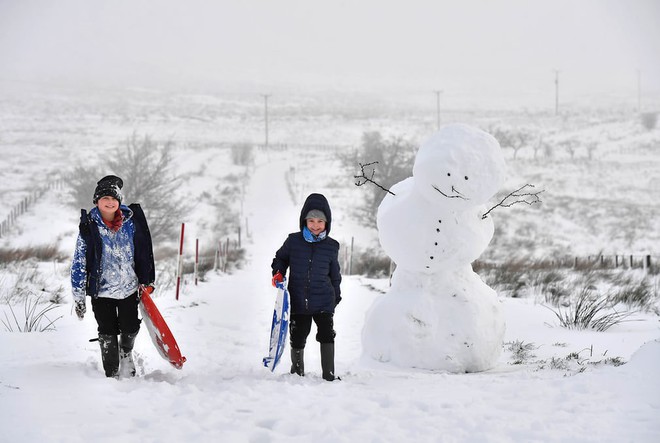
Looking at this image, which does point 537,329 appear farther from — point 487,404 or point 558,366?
point 487,404

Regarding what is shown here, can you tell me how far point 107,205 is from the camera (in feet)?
14.5

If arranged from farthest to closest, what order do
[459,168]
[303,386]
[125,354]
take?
[459,168] → [125,354] → [303,386]

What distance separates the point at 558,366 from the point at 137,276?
3576 millimetres

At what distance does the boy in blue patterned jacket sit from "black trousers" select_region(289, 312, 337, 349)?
3.93 ft

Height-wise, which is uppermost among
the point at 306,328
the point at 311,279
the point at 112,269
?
the point at 112,269

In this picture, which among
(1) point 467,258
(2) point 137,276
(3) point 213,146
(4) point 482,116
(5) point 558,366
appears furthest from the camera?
(4) point 482,116

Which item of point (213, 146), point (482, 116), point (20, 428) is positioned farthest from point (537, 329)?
point (482, 116)

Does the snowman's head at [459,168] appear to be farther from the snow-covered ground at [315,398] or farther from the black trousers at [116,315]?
the black trousers at [116,315]

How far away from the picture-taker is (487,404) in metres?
3.80

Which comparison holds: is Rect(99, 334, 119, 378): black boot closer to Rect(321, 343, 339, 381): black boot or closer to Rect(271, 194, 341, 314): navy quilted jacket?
Rect(271, 194, 341, 314): navy quilted jacket

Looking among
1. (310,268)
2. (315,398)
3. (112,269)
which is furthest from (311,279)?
(112,269)

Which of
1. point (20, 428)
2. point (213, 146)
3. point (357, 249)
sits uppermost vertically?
point (213, 146)

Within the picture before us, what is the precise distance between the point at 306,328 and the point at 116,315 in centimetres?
147

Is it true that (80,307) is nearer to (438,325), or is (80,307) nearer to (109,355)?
(109,355)
